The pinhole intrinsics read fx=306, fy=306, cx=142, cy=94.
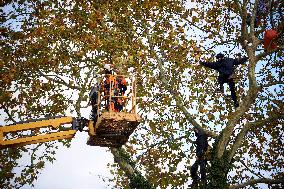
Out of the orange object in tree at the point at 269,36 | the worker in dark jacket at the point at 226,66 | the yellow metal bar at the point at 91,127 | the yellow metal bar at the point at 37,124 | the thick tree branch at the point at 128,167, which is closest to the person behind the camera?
the yellow metal bar at the point at 37,124

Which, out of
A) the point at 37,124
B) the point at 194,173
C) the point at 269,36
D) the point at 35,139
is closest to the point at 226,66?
the point at 269,36

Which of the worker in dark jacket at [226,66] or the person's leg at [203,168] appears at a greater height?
the worker in dark jacket at [226,66]

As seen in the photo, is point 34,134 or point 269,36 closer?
point 34,134

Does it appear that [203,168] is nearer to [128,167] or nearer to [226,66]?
[128,167]

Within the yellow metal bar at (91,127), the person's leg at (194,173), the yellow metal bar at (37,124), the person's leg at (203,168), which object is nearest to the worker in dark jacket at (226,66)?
the person's leg at (203,168)

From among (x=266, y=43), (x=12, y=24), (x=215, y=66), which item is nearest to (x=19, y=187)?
(x=12, y=24)

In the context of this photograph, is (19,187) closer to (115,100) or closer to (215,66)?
(115,100)

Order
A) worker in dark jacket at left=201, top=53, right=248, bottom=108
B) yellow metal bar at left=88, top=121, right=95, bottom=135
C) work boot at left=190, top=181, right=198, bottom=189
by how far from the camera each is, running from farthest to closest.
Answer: work boot at left=190, top=181, right=198, bottom=189, worker in dark jacket at left=201, top=53, right=248, bottom=108, yellow metal bar at left=88, top=121, right=95, bottom=135

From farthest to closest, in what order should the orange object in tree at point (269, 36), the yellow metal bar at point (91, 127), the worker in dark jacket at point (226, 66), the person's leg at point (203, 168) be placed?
the person's leg at point (203, 168) < the worker in dark jacket at point (226, 66) < the orange object in tree at point (269, 36) < the yellow metal bar at point (91, 127)

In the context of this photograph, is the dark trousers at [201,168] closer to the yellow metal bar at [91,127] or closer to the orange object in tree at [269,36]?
the orange object in tree at [269,36]

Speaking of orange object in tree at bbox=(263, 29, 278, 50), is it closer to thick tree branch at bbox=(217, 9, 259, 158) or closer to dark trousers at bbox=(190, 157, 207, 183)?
thick tree branch at bbox=(217, 9, 259, 158)

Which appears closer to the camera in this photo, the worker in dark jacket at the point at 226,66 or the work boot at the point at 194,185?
the worker in dark jacket at the point at 226,66

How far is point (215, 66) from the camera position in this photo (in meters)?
12.5

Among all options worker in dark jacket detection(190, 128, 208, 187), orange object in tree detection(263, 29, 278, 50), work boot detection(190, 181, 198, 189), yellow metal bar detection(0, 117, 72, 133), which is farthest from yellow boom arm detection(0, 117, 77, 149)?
orange object in tree detection(263, 29, 278, 50)
